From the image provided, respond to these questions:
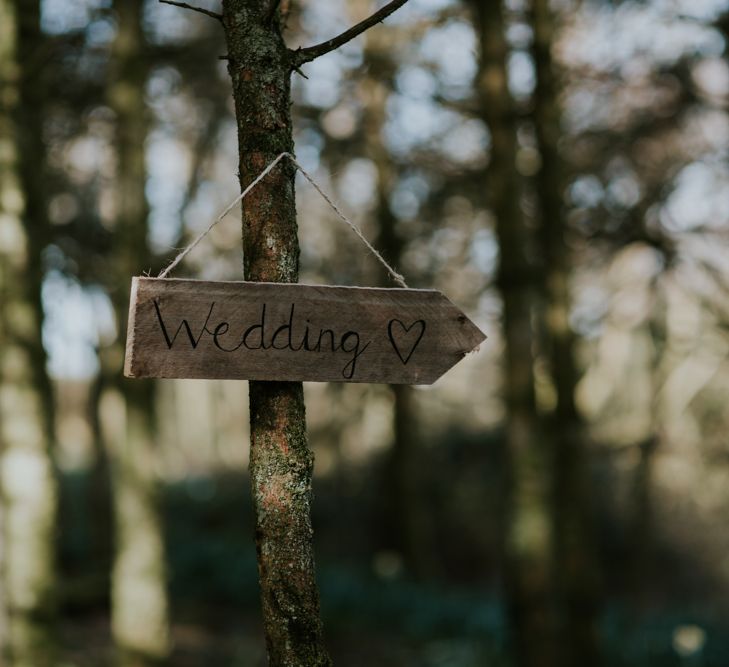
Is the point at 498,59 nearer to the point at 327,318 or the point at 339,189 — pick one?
the point at 327,318

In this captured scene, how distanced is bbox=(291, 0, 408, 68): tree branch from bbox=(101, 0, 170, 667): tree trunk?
3.13 meters

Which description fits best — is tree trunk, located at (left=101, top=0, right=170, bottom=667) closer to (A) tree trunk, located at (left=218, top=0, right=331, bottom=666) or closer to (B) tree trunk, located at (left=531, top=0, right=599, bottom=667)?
(B) tree trunk, located at (left=531, top=0, right=599, bottom=667)

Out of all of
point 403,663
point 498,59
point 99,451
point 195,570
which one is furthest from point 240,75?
A: point 99,451

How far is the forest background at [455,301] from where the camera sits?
459cm

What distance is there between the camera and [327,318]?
1.60m

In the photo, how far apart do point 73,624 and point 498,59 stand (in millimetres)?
5872

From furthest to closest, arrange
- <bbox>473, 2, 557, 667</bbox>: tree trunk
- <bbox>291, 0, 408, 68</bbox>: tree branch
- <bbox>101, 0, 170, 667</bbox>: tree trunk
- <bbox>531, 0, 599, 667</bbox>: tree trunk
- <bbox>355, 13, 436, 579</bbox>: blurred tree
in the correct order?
1. <bbox>355, 13, 436, 579</bbox>: blurred tree
2. <bbox>531, 0, 599, 667</bbox>: tree trunk
3. <bbox>473, 2, 557, 667</bbox>: tree trunk
4. <bbox>101, 0, 170, 667</bbox>: tree trunk
5. <bbox>291, 0, 408, 68</bbox>: tree branch

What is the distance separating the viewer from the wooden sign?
4.88 feet

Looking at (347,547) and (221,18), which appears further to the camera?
(347,547)

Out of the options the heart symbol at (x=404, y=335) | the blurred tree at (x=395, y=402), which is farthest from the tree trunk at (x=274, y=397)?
the blurred tree at (x=395, y=402)

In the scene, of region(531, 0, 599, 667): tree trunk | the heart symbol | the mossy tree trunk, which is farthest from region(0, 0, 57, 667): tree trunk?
region(531, 0, 599, 667): tree trunk

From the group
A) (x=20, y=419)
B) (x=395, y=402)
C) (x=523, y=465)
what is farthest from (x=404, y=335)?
(x=395, y=402)

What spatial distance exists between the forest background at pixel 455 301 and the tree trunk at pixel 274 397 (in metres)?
0.58

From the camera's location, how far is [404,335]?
168 centimetres
